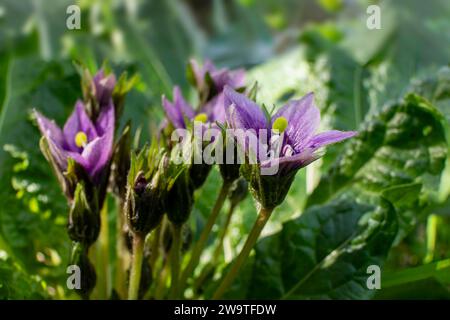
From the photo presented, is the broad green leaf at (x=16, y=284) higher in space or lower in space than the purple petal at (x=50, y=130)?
lower

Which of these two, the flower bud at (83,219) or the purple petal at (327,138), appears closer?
the purple petal at (327,138)

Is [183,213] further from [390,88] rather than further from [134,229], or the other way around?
[390,88]

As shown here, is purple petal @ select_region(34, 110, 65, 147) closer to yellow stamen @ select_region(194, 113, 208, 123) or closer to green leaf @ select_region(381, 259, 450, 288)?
yellow stamen @ select_region(194, 113, 208, 123)

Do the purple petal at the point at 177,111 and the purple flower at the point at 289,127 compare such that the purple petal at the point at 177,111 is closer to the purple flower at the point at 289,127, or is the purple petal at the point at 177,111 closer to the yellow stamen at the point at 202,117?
the yellow stamen at the point at 202,117

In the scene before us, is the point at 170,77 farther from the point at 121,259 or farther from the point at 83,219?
the point at 83,219

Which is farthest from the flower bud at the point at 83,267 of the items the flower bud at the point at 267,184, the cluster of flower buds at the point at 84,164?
the flower bud at the point at 267,184

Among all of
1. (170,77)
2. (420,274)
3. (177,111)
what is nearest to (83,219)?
(177,111)
